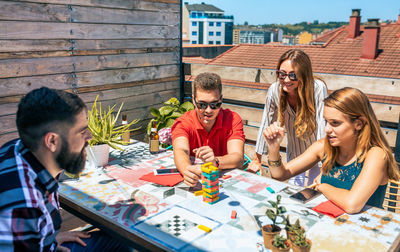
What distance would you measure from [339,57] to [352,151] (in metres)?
25.4

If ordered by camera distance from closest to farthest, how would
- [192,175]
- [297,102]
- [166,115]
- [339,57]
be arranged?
[192,175] → [297,102] → [166,115] → [339,57]

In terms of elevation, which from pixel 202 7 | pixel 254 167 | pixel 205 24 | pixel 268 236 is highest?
pixel 202 7

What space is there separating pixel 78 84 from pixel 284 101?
2343 millimetres

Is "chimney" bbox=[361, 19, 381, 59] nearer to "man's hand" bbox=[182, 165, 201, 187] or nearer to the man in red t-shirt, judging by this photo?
the man in red t-shirt

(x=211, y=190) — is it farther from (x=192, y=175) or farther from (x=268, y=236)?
(x=268, y=236)

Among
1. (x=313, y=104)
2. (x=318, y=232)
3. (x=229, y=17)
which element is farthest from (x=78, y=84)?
(x=229, y=17)

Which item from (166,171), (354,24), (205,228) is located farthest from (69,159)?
(354,24)

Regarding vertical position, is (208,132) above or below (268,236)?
above

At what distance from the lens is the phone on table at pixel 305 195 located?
7.10 ft

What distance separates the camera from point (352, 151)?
2365mm

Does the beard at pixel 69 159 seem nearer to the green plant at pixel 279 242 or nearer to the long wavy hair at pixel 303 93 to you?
the green plant at pixel 279 242

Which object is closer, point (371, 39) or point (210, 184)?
point (210, 184)

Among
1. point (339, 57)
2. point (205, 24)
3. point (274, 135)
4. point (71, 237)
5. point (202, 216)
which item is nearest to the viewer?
point (202, 216)

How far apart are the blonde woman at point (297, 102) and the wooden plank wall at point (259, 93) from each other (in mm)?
981
